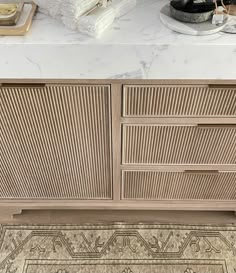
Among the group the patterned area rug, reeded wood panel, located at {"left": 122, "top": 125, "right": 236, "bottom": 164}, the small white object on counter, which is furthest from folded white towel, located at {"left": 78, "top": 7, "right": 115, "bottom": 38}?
the patterned area rug

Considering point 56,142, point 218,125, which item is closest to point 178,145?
point 218,125

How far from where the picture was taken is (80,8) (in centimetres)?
77

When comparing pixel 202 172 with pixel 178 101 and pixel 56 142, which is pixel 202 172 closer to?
pixel 178 101

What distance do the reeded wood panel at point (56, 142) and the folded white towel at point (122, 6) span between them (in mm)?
186

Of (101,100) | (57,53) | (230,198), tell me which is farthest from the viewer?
(230,198)

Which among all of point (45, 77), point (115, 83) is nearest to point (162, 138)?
point (115, 83)

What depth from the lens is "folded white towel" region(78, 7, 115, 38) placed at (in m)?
0.75

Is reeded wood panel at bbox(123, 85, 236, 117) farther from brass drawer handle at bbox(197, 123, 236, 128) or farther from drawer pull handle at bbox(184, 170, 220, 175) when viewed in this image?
drawer pull handle at bbox(184, 170, 220, 175)

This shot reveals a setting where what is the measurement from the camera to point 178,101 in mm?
879

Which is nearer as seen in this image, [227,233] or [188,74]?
[188,74]

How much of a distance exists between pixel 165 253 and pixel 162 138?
0.47m

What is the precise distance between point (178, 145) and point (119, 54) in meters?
0.37

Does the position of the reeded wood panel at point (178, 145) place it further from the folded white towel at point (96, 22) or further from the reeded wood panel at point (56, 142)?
the folded white towel at point (96, 22)

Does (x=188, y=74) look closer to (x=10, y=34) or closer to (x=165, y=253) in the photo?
(x=10, y=34)
